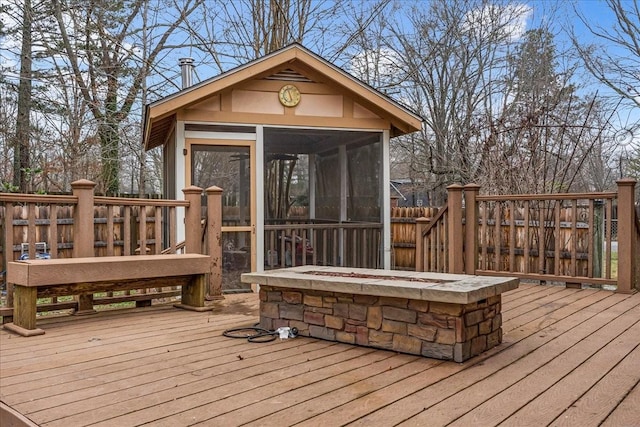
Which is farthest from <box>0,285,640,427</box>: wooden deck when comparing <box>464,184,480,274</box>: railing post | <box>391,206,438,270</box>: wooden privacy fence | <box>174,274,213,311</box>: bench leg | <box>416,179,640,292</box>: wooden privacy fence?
<box>391,206,438,270</box>: wooden privacy fence

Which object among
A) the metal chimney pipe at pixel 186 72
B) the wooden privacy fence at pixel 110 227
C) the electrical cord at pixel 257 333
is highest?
the metal chimney pipe at pixel 186 72

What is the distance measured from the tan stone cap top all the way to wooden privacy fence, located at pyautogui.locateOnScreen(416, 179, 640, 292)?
2.63m

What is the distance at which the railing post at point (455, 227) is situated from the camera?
6.29 metres

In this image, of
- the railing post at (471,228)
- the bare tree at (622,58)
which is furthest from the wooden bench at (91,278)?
the bare tree at (622,58)

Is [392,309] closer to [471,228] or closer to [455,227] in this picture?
[455,227]

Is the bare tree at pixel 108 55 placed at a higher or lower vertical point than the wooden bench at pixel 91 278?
higher

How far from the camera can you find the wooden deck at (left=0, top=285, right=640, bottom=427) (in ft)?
7.32

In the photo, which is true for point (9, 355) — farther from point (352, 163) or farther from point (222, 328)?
point (352, 163)

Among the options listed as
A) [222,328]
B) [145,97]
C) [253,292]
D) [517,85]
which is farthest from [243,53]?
[222,328]

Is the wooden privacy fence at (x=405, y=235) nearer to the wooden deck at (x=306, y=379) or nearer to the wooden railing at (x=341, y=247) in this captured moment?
the wooden railing at (x=341, y=247)

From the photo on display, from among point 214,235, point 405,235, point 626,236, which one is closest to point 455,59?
point 405,235

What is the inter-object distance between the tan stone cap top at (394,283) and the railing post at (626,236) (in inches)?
102

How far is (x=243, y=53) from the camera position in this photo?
12711 millimetres

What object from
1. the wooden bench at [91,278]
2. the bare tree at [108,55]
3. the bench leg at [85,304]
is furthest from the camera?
the bare tree at [108,55]
